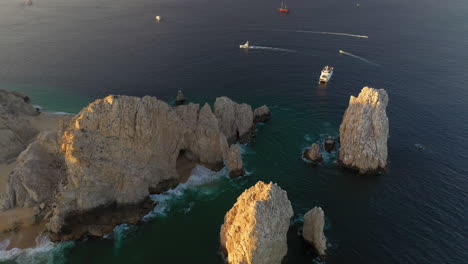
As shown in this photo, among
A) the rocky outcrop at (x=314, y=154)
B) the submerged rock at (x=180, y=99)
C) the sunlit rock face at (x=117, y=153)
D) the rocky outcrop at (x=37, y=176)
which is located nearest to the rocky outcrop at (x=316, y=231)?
the rocky outcrop at (x=314, y=154)

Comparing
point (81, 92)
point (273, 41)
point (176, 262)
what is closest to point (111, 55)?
point (81, 92)

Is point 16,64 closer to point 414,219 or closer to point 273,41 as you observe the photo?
point 273,41

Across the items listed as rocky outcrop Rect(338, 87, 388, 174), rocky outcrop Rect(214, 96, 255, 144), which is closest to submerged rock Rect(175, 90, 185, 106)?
rocky outcrop Rect(214, 96, 255, 144)

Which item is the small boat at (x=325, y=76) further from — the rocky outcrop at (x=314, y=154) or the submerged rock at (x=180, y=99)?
the submerged rock at (x=180, y=99)

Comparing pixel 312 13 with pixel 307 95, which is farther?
pixel 312 13

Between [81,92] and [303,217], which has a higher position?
[81,92]

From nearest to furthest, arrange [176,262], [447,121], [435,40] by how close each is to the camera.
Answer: [176,262] < [447,121] < [435,40]
